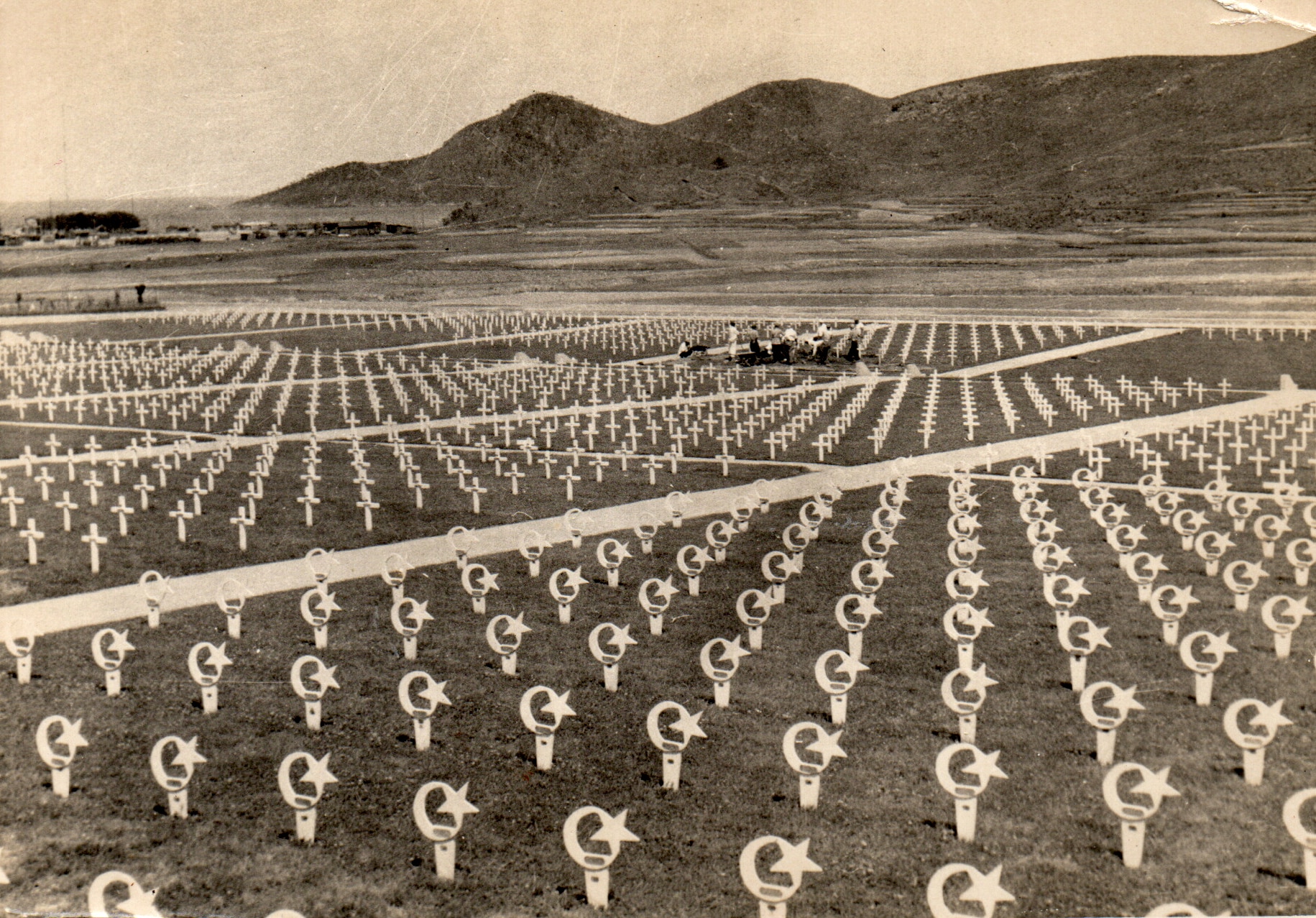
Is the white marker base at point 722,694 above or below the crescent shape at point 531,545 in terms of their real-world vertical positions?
below

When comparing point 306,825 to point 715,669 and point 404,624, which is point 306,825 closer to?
point 715,669

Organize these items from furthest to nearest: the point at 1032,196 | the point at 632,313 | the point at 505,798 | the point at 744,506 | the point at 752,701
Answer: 1. the point at 1032,196
2. the point at 632,313
3. the point at 744,506
4. the point at 752,701
5. the point at 505,798

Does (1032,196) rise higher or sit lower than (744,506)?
higher

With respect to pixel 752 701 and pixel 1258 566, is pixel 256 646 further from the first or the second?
pixel 1258 566

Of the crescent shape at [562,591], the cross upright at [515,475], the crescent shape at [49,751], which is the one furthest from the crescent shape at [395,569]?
the cross upright at [515,475]

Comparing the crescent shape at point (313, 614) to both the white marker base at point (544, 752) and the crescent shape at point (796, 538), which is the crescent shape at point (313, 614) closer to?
the white marker base at point (544, 752)

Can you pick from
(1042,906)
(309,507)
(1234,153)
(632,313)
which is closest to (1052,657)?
(1042,906)
